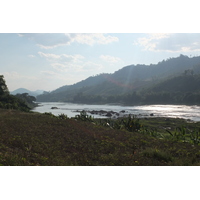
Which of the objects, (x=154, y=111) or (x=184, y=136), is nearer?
(x=184, y=136)

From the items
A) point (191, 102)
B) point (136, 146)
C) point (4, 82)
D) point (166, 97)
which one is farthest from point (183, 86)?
point (136, 146)

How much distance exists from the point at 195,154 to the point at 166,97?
155 metres

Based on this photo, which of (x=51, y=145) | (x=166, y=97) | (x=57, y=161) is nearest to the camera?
(x=57, y=161)

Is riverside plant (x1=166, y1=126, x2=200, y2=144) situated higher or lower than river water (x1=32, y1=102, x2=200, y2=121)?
higher

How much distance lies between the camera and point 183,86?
19038 centimetres

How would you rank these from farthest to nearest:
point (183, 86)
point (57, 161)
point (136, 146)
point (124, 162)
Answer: point (183, 86) → point (136, 146) → point (124, 162) → point (57, 161)

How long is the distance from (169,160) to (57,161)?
6.65 metres

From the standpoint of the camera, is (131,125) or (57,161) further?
(131,125)

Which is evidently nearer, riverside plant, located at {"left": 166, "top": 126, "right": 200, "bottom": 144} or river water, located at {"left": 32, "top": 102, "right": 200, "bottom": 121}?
riverside plant, located at {"left": 166, "top": 126, "right": 200, "bottom": 144}

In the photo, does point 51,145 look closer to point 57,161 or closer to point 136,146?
point 57,161

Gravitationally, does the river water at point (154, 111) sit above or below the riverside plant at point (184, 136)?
below

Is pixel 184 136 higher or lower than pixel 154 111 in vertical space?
higher

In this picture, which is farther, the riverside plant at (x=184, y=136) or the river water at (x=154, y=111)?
the river water at (x=154, y=111)

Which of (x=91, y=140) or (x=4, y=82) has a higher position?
(x=4, y=82)
